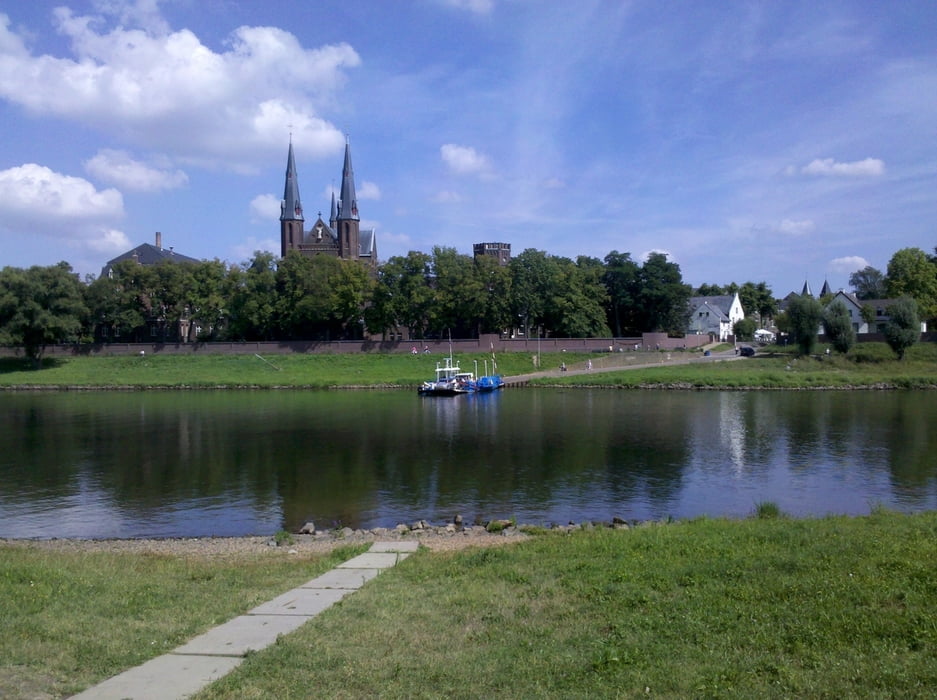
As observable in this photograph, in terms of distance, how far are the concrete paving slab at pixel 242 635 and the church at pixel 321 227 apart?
389 ft

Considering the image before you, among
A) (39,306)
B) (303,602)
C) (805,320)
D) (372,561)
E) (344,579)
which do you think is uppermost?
(39,306)

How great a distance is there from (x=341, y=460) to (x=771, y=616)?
2675cm

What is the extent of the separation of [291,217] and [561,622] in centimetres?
12601

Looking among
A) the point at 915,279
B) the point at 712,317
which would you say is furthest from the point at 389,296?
the point at 915,279

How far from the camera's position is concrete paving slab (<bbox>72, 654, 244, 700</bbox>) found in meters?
7.77

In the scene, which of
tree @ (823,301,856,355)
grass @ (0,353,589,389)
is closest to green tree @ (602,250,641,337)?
grass @ (0,353,589,389)

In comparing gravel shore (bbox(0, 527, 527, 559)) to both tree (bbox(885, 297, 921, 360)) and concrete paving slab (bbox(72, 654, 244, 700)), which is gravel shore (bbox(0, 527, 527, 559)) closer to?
concrete paving slab (bbox(72, 654, 244, 700))

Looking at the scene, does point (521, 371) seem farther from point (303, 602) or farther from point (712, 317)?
point (303, 602)

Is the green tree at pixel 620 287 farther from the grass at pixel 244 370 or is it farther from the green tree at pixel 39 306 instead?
the green tree at pixel 39 306

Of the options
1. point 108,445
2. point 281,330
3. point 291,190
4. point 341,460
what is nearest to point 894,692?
point 341,460

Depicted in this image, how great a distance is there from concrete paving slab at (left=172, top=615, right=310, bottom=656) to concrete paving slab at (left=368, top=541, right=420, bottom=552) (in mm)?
5511

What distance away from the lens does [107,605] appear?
1121cm

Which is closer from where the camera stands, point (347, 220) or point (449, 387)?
point (449, 387)

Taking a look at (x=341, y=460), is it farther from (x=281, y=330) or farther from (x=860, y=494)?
(x=281, y=330)
